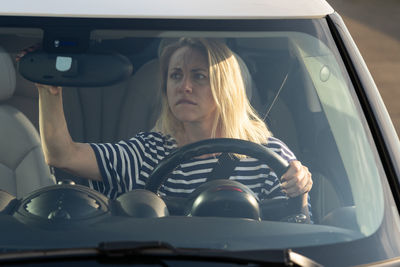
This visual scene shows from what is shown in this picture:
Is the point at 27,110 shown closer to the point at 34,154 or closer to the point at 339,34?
the point at 34,154

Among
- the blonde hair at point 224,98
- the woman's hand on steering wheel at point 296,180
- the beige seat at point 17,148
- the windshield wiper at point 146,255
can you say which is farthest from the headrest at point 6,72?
the woman's hand on steering wheel at point 296,180

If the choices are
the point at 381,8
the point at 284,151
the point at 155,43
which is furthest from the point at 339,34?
the point at 381,8

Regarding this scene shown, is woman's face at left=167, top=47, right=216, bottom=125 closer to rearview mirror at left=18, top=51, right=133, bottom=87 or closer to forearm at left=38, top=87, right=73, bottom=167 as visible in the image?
rearview mirror at left=18, top=51, right=133, bottom=87

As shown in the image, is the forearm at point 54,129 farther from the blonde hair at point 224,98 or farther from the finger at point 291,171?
the finger at point 291,171

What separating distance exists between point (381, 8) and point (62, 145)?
9885 mm

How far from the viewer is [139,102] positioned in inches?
99.4

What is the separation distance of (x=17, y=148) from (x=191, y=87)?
22.2 inches

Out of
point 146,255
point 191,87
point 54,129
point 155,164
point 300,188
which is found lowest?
point 146,255

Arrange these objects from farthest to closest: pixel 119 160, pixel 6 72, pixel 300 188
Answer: pixel 6 72
pixel 119 160
pixel 300 188

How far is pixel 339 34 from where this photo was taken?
254 cm

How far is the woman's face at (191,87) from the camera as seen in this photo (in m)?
2.51

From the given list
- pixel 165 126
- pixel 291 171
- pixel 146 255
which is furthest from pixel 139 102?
pixel 146 255

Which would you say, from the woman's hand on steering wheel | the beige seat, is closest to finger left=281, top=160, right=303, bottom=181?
the woman's hand on steering wheel

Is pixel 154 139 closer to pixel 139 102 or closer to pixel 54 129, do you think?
pixel 139 102
